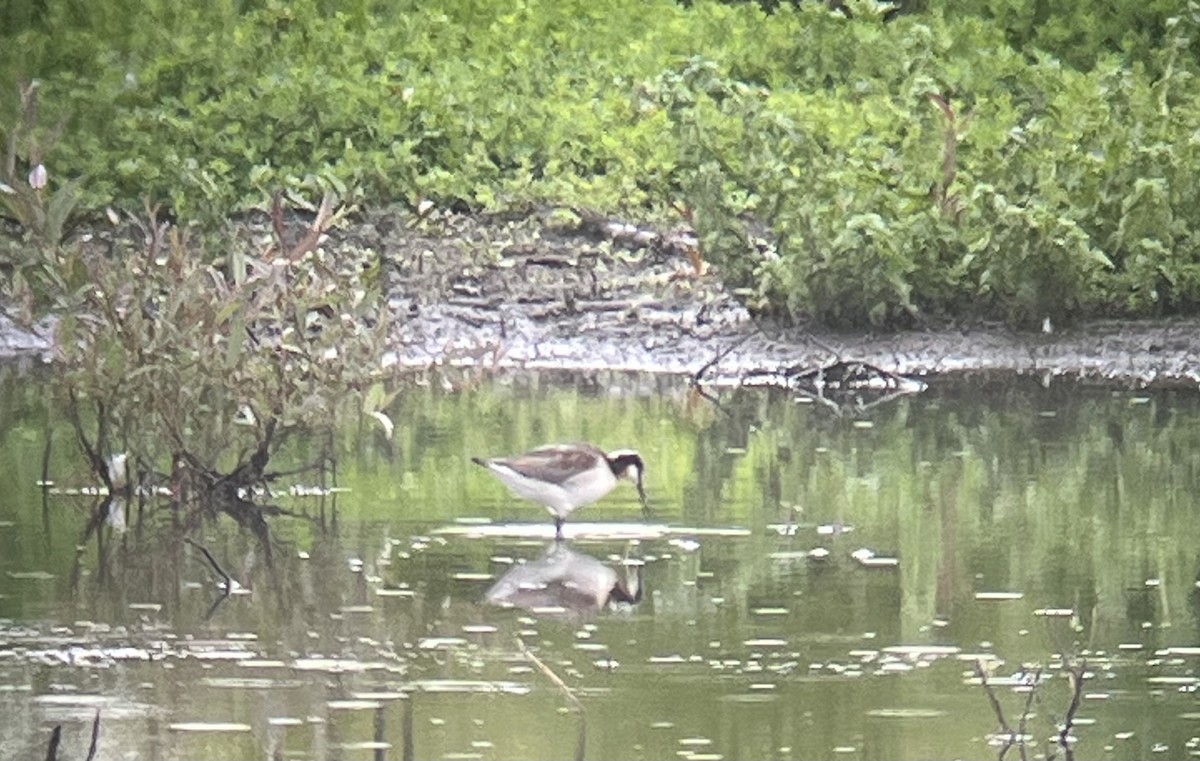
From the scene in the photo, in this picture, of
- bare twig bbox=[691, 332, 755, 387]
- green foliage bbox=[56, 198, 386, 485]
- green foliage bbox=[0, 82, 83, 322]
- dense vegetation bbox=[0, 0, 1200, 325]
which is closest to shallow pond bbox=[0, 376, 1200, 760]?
green foliage bbox=[56, 198, 386, 485]

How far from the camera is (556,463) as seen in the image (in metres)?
9.50

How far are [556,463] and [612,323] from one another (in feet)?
16.6

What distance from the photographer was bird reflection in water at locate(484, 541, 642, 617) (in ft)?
27.2

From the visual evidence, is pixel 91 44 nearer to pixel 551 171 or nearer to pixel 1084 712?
pixel 551 171

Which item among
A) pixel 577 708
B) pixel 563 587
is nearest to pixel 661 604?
pixel 563 587

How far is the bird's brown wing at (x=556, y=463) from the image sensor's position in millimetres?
9484

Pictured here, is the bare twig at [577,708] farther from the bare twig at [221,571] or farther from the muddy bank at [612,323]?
the muddy bank at [612,323]

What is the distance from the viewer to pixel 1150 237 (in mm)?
14234

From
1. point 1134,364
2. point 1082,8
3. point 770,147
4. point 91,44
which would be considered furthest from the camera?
point 1082,8

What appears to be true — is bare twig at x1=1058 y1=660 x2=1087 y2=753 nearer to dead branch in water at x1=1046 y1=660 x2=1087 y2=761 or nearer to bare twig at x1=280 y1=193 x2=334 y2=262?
dead branch in water at x1=1046 y1=660 x2=1087 y2=761

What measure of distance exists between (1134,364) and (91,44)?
6.39 metres

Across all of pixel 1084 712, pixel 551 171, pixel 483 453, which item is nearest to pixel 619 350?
pixel 551 171

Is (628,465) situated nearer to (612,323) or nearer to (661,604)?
(661,604)

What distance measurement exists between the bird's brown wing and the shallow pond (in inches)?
7.6
